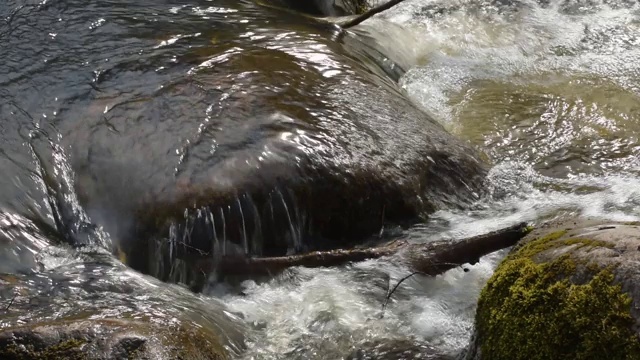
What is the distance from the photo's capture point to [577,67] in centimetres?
796

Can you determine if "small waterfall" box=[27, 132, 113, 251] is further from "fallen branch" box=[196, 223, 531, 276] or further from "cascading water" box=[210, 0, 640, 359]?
"cascading water" box=[210, 0, 640, 359]

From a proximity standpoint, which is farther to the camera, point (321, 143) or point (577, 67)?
point (577, 67)

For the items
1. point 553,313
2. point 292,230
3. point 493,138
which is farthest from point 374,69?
point 553,313

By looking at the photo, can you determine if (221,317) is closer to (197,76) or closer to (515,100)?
(197,76)

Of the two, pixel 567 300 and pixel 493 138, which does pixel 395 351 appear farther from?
pixel 493 138

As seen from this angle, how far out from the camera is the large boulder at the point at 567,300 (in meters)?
2.78

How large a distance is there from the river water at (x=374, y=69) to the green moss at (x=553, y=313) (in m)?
0.99

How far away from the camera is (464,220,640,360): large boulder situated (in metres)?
2.78

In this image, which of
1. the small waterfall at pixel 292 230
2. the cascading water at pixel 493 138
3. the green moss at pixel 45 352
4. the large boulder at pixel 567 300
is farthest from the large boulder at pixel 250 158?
the large boulder at pixel 567 300

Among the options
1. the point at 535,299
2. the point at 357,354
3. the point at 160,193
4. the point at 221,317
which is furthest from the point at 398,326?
the point at 160,193

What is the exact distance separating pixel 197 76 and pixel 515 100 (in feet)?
9.97

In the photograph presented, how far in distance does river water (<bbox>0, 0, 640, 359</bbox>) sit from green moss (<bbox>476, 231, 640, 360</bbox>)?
99 centimetres

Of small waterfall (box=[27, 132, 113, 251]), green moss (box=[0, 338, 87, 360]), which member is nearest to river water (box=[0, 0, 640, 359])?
small waterfall (box=[27, 132, 113, 251])

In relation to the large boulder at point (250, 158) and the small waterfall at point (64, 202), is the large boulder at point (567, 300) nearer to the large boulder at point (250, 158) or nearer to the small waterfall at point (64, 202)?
the large boulder at point (250, 158)
